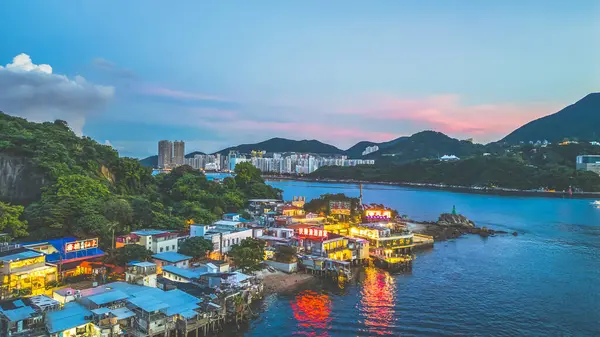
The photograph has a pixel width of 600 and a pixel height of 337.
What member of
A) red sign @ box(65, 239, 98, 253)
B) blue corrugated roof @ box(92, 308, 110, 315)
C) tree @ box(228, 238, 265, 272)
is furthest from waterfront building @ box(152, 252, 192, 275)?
blue corrugated roof @ box(92, 308, 110, 315)

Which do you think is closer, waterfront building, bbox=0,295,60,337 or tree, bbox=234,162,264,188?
waterfront building, bbox=0,295,60,337

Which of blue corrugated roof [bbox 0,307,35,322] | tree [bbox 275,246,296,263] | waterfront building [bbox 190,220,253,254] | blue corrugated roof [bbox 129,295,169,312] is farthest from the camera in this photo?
waterfront building [bbox 190,220,253,254]

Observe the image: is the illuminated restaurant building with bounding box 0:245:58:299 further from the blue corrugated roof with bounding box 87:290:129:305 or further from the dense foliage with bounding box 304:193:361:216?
the dense foliage with bounding box 304:193:361:216

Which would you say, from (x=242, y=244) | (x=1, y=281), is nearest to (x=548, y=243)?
(x=242, y=244)

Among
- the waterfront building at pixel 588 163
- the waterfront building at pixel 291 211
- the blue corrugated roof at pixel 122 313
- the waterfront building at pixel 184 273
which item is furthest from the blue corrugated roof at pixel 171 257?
the waterfront building at pixel 588 163

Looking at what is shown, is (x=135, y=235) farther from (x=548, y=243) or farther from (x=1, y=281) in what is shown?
(x=548, y=243)

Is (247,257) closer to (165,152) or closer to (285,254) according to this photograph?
(285,254)

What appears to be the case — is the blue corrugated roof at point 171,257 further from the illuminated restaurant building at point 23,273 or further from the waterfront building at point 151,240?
the illuminated restaurant building at point 23,273
